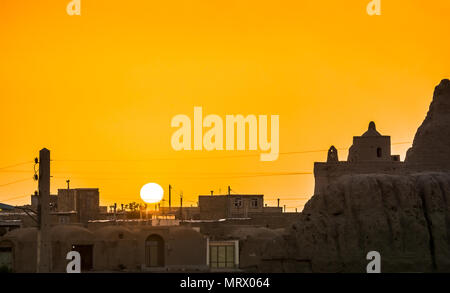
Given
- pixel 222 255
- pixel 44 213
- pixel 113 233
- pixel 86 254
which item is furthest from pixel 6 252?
pixel 222 255

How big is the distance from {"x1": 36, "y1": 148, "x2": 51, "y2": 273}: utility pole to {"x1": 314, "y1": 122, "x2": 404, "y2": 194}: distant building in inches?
1073

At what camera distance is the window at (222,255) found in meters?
96.1

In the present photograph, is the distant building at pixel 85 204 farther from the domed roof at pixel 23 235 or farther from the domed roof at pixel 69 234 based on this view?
the domed roof at pixel 23 235

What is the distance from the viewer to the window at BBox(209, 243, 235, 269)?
9609cm

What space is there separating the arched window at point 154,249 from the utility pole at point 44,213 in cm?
1707

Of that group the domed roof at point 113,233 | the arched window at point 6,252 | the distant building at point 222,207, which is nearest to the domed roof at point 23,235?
the arched window at point 6,252

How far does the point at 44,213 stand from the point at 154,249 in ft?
66.9

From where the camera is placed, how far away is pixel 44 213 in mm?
77125
